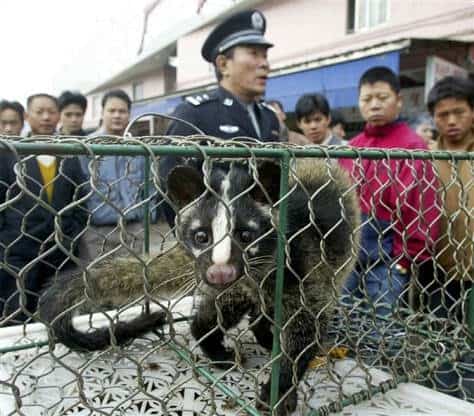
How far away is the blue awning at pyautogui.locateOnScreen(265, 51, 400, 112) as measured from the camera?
7.84 metres

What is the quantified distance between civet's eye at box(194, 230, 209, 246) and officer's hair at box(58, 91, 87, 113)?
300cm

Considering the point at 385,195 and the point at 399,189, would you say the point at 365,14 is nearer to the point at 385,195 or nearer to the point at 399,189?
the point at 385,195

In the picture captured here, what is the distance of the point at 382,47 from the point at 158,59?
46.9ft

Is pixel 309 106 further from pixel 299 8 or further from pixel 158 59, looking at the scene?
pixel 158 59

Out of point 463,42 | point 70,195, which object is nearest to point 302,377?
point 70,195

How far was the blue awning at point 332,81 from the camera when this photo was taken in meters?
7.84

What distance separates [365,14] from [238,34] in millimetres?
9092

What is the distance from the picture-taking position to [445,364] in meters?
1.97

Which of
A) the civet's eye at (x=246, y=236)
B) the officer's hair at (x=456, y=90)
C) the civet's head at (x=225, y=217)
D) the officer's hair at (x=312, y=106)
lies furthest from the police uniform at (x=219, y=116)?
the officer's hair at (x=312, y=106)

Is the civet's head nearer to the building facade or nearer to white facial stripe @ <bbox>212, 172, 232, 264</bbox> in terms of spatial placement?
white facial stripe @ <bbox>212, 172, 232, 264</bbox>

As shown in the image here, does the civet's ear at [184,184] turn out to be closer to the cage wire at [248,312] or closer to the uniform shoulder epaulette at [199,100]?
the cage wire at [248,312]

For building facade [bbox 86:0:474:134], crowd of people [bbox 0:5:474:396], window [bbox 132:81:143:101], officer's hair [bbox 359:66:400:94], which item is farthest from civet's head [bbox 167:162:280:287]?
window [bbox 132:81:143:101]

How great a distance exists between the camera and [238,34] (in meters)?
2.88

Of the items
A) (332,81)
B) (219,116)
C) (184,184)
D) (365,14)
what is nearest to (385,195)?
(219,116)
